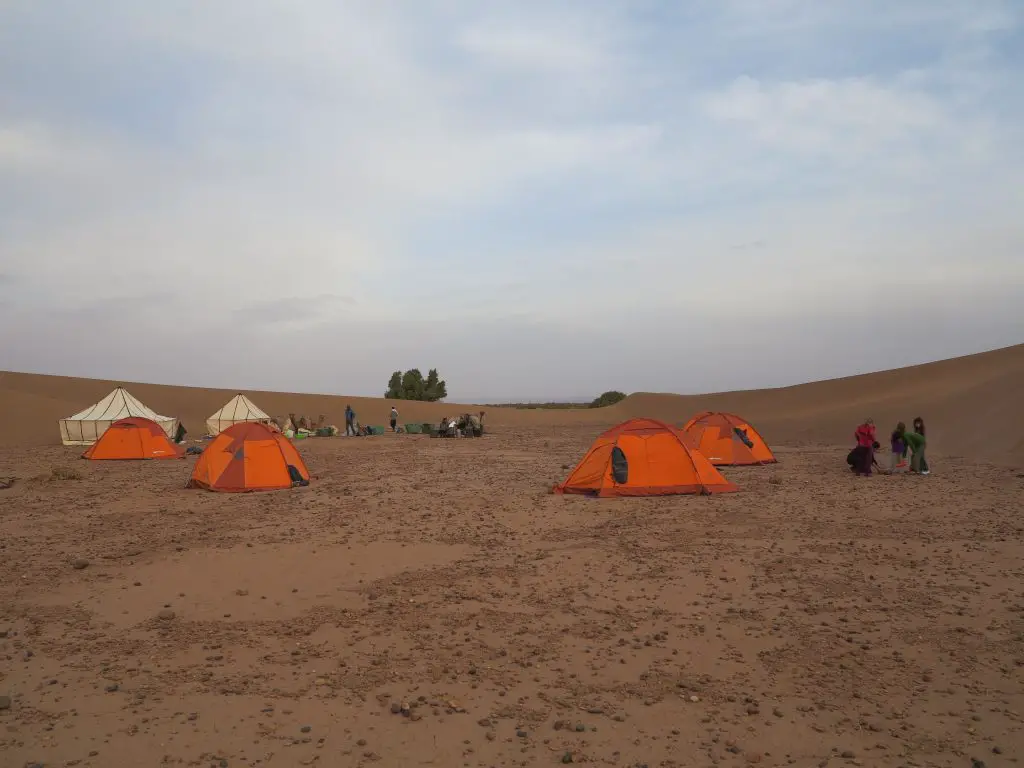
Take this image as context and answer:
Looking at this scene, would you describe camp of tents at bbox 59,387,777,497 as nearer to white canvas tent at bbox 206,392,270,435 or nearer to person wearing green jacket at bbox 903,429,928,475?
person wearing green jacket at bbox 903,429,928,475

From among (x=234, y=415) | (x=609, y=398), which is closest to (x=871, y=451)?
(x=234, y=415)

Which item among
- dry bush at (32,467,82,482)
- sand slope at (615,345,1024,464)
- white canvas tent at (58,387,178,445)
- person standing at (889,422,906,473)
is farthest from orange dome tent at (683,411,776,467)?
white canvas tent at (58,387,178,445)

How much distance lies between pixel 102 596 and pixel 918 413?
33044mm

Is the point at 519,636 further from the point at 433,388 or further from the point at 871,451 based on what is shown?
the point at 433,388

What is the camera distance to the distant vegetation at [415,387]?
81.9 m

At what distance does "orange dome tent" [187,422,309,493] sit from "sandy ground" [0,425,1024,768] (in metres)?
2.80

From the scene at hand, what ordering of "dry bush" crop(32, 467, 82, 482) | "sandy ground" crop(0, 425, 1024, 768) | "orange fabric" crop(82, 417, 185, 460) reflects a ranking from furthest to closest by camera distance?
"orange fabric" crop(82, 417, 185, 460)
"dry bush" crop(32, 467, 82, 482)
"sandy ground" crop(0, 425, 1024, 768)

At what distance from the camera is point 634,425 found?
15.4 metres

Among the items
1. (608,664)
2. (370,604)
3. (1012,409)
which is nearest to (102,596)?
(370,604)

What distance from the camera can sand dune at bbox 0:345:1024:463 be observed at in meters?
26.3

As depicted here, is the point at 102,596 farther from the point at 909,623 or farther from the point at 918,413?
the point at 918,413

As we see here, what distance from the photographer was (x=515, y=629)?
23.6ft

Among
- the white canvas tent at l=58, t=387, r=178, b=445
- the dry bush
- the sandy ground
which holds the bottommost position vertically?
the sandy ground

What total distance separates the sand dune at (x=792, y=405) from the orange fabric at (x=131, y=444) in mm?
14118
